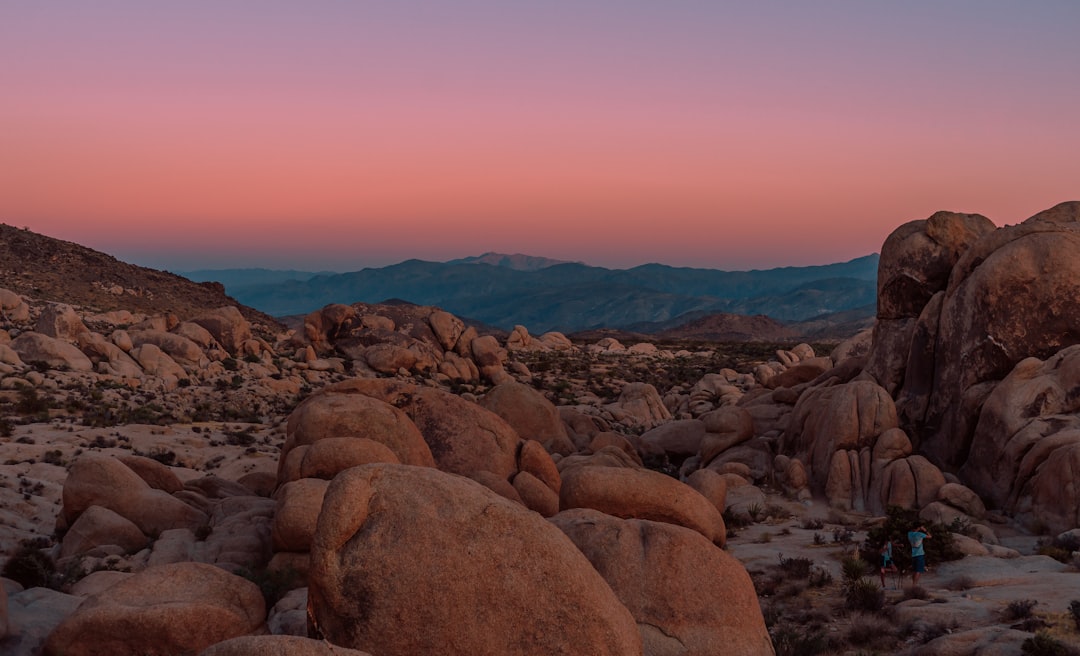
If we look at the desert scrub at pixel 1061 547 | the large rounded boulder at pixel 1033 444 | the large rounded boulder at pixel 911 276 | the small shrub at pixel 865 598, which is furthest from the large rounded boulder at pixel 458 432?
the large rounded boulder at pixel 911 276

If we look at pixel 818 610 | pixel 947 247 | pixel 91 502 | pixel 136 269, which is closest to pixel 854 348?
pixel 947 247

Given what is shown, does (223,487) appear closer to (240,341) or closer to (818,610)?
(818,610)

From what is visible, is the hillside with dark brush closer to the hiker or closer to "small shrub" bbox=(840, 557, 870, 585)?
"small shrub" bbox=(840, 557, 870, 585)

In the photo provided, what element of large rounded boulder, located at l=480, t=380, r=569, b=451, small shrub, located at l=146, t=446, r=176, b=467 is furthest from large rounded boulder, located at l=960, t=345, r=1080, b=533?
small shrub, located at l=146, t=446, r=176, b=467

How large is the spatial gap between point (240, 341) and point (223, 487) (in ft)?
110

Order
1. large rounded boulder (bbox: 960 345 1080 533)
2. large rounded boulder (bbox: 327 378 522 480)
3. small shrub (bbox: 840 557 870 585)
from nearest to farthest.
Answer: small shrub (bbox: 840 557 870 585), large rounded boulder (bbox: 960 345 1080 533), large rounded boulder (bbox: 327 378 522 480)

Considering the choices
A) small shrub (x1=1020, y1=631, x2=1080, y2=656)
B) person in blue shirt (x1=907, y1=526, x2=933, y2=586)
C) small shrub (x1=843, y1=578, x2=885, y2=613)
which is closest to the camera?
small shrub (x1=1020, y1=631, x2=1080, y2=656)

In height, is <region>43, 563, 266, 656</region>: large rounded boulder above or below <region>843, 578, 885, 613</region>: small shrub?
above

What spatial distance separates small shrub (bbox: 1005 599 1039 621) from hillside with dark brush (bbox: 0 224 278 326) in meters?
78.4

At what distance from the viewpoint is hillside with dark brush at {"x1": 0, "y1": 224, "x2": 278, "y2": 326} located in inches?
3120

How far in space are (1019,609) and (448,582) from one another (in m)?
11.9

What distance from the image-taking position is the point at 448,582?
33.8ft

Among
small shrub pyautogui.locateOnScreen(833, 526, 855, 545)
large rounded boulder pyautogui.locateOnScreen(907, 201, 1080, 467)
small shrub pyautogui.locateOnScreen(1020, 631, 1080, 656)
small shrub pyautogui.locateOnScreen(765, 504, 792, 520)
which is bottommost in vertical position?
small shrub pyautogui.locateOnScreen(765, 504, 792, 520)

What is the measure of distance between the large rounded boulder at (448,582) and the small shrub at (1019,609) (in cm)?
897
